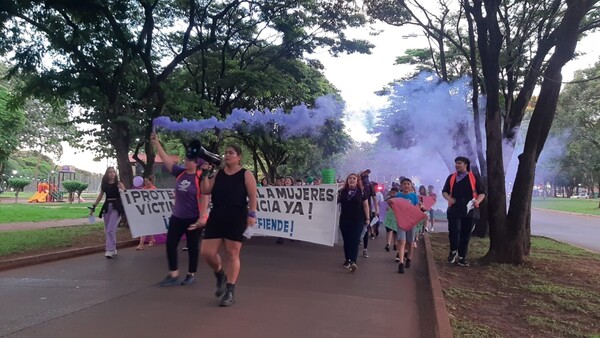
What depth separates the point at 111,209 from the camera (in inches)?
362

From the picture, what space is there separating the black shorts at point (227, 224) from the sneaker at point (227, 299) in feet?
1.98

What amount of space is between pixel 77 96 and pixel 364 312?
34.7 ft

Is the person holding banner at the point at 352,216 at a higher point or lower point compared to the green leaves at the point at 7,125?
lower

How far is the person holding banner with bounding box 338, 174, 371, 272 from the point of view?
8242 millimetres

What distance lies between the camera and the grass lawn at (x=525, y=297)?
507 centimetres

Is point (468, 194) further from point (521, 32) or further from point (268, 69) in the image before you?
point (268, 69)

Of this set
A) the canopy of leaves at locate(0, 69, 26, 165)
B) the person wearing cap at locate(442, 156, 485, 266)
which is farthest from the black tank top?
the canopy of leaves at locate(0, 69, 26, 165)

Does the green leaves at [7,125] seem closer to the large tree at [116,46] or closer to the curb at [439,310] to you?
the large tree at [116,46]

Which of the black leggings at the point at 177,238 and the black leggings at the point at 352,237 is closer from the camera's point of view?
the black leggings at the point at 177,238

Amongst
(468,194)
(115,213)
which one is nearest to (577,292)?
(468,194)

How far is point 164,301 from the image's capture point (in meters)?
5.76

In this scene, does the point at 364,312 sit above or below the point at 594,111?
below

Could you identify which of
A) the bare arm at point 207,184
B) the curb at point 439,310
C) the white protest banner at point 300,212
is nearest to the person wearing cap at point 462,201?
the curb at point 439,310

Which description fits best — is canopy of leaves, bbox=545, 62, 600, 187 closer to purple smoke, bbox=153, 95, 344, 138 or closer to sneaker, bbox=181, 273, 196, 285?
purple smoke, bbox=153, 95, 344, 138
